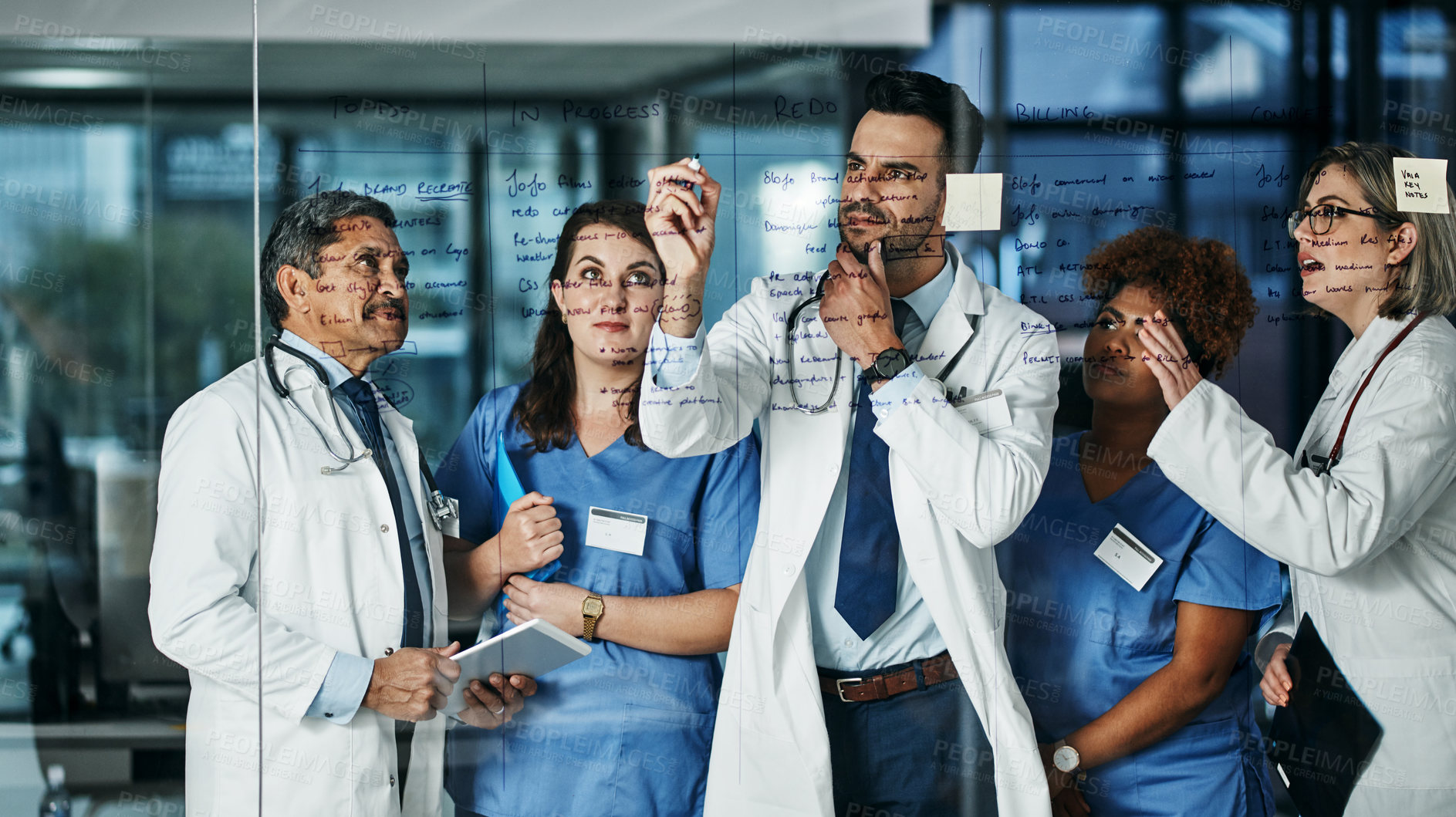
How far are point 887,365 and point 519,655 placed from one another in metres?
0.97

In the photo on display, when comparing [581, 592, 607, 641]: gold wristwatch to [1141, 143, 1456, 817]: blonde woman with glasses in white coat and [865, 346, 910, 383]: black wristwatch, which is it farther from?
[1141, 143, 1456, 817]: blonde woman with glasses in white coat

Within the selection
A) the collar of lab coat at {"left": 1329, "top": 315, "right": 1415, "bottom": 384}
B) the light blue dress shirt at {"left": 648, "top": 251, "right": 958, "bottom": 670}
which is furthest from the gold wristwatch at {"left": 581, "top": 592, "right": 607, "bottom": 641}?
the collar of lab coat at {"left": 1329, "top": 315, "right": 1415, "bottom": 384}

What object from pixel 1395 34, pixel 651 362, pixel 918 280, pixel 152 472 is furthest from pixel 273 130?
pixel 1395 34

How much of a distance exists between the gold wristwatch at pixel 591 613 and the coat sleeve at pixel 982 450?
2.22 feet

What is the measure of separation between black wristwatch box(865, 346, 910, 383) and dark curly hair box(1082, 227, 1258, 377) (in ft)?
1.68

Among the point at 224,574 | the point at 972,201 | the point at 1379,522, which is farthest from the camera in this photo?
the point at 972,201

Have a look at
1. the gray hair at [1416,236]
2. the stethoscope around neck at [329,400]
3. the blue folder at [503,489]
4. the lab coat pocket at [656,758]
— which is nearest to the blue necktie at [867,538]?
the lab coat pocket at [656,758]

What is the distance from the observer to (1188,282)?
2.19 m

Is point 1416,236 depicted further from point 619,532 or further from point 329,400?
point 329,400

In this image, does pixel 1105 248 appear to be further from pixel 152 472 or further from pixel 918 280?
pixel 152 472

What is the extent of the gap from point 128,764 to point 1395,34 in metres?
3.42

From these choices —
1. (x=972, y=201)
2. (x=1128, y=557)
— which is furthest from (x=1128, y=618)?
(x=972, y=201)

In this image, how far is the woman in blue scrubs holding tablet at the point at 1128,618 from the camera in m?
2.11

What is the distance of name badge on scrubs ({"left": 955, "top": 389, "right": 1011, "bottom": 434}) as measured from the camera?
2.03 m
